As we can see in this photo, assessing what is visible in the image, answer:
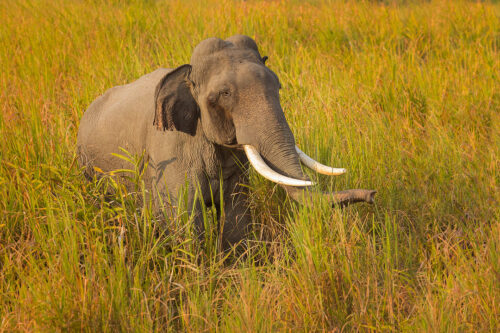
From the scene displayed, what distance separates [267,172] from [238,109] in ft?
1.23

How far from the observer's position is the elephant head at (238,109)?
281cm

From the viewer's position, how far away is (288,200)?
3580mm

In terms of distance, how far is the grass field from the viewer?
2.45 metres

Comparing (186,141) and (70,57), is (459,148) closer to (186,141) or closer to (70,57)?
(186,141)

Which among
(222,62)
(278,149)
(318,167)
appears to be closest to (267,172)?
(278,149)

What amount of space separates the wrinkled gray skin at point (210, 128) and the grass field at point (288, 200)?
0.22 m

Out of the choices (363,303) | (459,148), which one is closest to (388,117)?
(459,148)

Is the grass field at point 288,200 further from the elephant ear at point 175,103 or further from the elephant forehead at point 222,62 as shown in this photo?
the elephant forehead at point 222,62

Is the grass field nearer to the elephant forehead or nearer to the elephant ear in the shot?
the elephant ear

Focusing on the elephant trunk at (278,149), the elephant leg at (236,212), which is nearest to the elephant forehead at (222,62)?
the elephant trunk at (278,149)

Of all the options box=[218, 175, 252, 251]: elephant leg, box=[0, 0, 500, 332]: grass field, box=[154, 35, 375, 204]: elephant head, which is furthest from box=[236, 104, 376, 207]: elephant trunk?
box=[218, 175, 252, 251]: elephant leg

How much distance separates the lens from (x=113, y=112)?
3.79 meters

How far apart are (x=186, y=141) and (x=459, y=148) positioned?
2031mm

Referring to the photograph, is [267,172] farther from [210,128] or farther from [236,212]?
[236,212]
